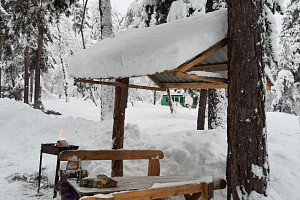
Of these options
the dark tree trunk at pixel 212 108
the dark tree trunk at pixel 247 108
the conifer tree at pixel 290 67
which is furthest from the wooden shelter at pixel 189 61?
the conifer tree at pixel 290 67

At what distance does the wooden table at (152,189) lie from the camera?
317 centimetres

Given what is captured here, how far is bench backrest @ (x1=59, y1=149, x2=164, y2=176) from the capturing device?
4.59 metres

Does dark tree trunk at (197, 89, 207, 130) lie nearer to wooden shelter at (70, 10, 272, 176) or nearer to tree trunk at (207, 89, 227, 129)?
tree trunk at (207, 89, 227, 129)

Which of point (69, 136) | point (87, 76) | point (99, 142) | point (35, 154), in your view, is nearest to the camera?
point (87, 76)

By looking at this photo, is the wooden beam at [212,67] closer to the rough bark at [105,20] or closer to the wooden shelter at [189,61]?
the wooden shelter at [189,61]

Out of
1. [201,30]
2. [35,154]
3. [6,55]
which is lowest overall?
[35,154]

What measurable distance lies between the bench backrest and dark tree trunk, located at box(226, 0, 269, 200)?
167 centimetres

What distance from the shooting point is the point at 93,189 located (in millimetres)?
3324

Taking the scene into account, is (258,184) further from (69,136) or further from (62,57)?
(62,57)

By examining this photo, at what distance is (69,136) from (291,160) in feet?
26.3

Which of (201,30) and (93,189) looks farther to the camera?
(201,30)

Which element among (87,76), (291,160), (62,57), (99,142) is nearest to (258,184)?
(291,160)

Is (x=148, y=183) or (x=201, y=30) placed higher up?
(x=201, y=30)

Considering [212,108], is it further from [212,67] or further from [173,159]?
[212,67]
